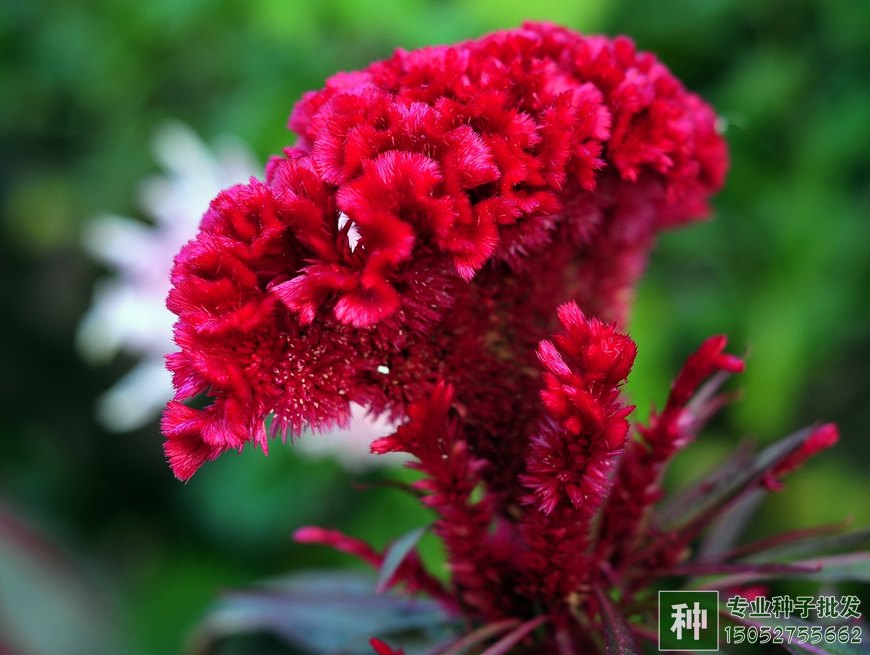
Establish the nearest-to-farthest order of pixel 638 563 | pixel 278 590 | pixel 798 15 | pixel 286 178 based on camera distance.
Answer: pixel 286 178 → pixel 638 563 → pixel 278 590 → pixel 798 15

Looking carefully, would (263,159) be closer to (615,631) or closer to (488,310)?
(488,310)

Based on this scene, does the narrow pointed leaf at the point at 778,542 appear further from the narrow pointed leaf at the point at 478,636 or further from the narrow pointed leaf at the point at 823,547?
the narrow pointed leaf at the point at 478,636

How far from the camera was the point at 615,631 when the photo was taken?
619mm

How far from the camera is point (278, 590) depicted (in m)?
1.01

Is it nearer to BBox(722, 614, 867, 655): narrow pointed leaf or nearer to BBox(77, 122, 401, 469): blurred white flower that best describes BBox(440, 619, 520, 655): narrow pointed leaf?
BBox(722, 614, 867, 655): narrow pointed leaf

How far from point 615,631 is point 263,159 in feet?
4.38

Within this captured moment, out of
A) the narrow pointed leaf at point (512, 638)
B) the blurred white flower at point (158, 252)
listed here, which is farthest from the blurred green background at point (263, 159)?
the narrow pointed leaf at point (512, 638)

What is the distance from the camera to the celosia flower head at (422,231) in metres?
0.51

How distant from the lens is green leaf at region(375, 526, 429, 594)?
2.24 feet

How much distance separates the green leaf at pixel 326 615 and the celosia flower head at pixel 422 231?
295 millimetres

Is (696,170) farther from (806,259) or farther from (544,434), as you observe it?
(806,259)

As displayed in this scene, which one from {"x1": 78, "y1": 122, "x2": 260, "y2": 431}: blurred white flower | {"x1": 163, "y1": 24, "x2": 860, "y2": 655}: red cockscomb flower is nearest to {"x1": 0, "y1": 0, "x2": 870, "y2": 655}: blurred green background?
{"x1": 78, "y1": 122, "x2": 260, "y2": 431}: blurred white flower

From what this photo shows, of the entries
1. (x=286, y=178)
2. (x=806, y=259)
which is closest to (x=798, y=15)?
(x=806, y=259)

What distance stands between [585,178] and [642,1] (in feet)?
5.07
